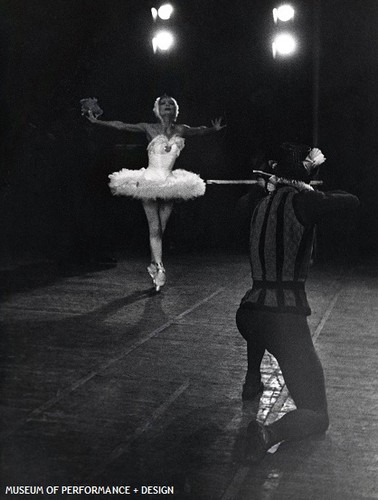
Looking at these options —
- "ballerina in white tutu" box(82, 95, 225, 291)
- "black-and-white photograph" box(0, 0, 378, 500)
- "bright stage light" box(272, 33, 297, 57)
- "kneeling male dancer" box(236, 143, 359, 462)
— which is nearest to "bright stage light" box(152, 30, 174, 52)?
"black-and-white photograph" box(0, 0, 378, 500)

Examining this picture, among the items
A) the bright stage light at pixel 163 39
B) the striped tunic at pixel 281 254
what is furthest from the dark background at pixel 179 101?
the striped tunic at pixel 281 254

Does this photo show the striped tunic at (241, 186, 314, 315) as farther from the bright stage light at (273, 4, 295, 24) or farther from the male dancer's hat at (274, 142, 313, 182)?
the bright stage light at (273, 4, 295, 24)

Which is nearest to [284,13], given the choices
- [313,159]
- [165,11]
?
[165,11]

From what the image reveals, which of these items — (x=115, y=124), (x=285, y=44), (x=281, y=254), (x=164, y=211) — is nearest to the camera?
(x=281, y=254)

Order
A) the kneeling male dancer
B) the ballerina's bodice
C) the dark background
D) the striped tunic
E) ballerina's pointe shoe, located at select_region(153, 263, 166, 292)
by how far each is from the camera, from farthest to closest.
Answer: the dark background → the ballerina's bodice → ballerina's pointe shoe, located at select_region(153, 263, 166, 292) → the striped tunic → the kneeling male dancer

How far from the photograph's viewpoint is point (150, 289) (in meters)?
10.8

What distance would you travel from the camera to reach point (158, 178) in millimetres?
10570

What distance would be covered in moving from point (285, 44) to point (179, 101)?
5.82 m

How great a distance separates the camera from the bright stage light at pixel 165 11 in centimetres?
1494

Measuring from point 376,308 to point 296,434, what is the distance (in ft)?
17.5

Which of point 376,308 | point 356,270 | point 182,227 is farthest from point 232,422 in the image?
point 182,227

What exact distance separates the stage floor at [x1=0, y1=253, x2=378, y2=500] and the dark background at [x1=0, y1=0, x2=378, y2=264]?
14.6ft

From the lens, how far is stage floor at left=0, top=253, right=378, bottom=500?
4414mm

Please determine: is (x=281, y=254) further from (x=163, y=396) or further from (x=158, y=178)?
(x=158, y=178)
